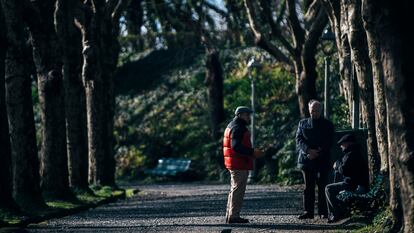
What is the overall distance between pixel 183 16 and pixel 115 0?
1611cm

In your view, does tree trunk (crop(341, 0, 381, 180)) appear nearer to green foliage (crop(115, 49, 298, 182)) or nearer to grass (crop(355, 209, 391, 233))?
grass (crop(355, 209, 391, 233))

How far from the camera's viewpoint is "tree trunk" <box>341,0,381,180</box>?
19.4 meters

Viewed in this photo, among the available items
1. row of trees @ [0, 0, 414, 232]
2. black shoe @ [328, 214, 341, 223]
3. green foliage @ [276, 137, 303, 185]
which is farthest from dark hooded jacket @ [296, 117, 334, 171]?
green foliage @ [276, 137, 303, 185]

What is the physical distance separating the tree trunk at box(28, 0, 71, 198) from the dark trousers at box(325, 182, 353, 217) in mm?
8236

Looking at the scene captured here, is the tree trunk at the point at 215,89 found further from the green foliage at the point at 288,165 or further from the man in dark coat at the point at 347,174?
the man in dark coat at the point at 347,174

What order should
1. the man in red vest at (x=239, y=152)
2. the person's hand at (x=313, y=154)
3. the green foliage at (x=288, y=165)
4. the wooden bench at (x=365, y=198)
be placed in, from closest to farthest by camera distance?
the wooden bench at (x=365, y=198)
the man in red vest at (x=239, y=152)
the person's hand at (x=313, y=154)
the green foliage at (x=288, y=165)

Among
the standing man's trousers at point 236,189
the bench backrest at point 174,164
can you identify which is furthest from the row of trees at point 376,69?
the bench backrest at point 174,164

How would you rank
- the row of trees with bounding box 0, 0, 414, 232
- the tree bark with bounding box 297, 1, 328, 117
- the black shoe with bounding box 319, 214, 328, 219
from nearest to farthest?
the row of trees with bounding box 0, 0, 414, 232
the black shoe with bounding box 319, 214, 328, 219
the tree bark with bounding box 297, 1, 328, 117

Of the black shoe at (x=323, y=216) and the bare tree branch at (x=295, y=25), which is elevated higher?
the bare tree branch at (x=295, y=25)

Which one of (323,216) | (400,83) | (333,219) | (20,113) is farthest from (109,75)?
(400,83)

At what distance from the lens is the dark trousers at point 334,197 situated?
59.3 ft

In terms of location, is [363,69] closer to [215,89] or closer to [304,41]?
[304,41]

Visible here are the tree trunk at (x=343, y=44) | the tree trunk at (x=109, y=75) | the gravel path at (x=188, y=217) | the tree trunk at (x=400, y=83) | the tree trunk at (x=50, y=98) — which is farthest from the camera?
the tree trunk at (x=109, y=75)

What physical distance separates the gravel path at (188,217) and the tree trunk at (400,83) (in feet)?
13.8
